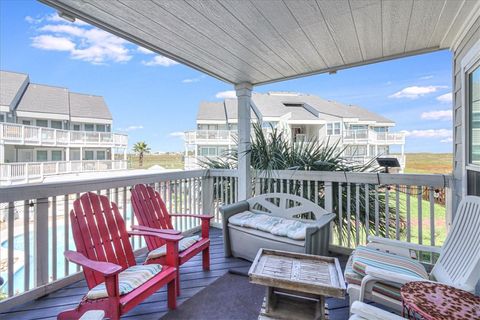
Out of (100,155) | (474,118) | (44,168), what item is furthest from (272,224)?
(100,155)

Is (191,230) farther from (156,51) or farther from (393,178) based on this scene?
(393,178)

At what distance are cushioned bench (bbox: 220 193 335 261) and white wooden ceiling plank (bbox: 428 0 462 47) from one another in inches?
85.7

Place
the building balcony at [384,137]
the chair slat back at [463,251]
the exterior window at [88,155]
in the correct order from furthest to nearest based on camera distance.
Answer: the exterior window at [88,155] → the building balcony at [384,137] → the chair slat back at [463,251]

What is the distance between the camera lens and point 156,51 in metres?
2.92

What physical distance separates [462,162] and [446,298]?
1.80 metres

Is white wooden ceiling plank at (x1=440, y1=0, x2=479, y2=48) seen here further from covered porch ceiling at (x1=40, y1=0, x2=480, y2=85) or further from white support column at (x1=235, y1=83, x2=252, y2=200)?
white support column at (x1=235, y1=83, x2=252, y2=200)

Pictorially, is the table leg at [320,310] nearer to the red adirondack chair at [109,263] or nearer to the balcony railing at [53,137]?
the red adirondack chair at [109,263]

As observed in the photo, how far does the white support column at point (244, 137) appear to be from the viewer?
13.3 feet

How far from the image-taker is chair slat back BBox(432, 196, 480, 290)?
1610 mm

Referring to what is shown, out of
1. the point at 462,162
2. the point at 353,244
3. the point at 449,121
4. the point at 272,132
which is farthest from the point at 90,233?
the point at 449,121

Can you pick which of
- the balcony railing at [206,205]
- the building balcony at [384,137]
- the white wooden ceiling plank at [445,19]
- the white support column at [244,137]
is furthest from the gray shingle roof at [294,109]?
the white wooden ceiling plank at [445,19]

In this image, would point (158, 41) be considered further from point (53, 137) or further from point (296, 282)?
point (53, 137)

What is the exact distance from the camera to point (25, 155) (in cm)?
892

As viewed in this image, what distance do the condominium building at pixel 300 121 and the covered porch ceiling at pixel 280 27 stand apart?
387cm
